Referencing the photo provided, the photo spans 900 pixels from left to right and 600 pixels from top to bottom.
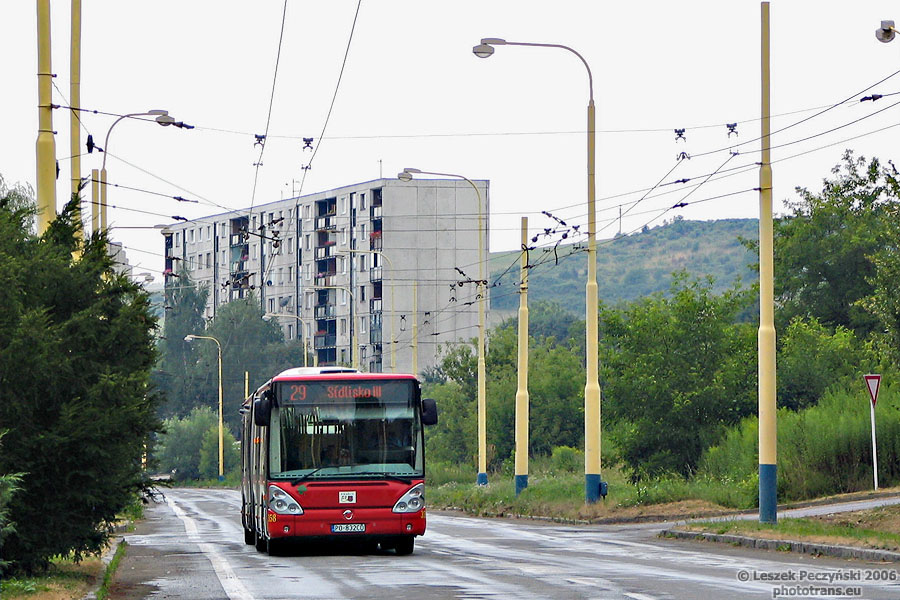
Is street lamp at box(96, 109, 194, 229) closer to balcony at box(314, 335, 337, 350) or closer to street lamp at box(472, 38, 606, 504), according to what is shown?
street lamp at box(472, 38, 606, 504)

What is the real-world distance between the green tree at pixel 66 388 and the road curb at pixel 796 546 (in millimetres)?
9304

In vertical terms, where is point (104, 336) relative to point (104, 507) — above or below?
above

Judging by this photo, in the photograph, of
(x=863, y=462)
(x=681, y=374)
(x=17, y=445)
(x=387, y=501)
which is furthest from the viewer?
(x=681, y=374)

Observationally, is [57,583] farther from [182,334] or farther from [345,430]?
[182,334]

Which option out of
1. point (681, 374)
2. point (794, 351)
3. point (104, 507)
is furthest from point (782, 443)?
point (104, 507)

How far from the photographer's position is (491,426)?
65.9m

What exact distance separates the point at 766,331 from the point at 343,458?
772 cm

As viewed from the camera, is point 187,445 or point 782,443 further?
point 187,445

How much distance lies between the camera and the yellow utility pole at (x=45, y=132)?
710 inches

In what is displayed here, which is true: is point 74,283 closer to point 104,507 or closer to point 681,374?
point 104,507

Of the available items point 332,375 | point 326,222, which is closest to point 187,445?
point 326,222

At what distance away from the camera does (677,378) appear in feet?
129

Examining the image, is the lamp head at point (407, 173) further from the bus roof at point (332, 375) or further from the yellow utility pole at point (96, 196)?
the bus roof at point (332, 375)

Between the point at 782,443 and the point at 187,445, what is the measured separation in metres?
83.2
